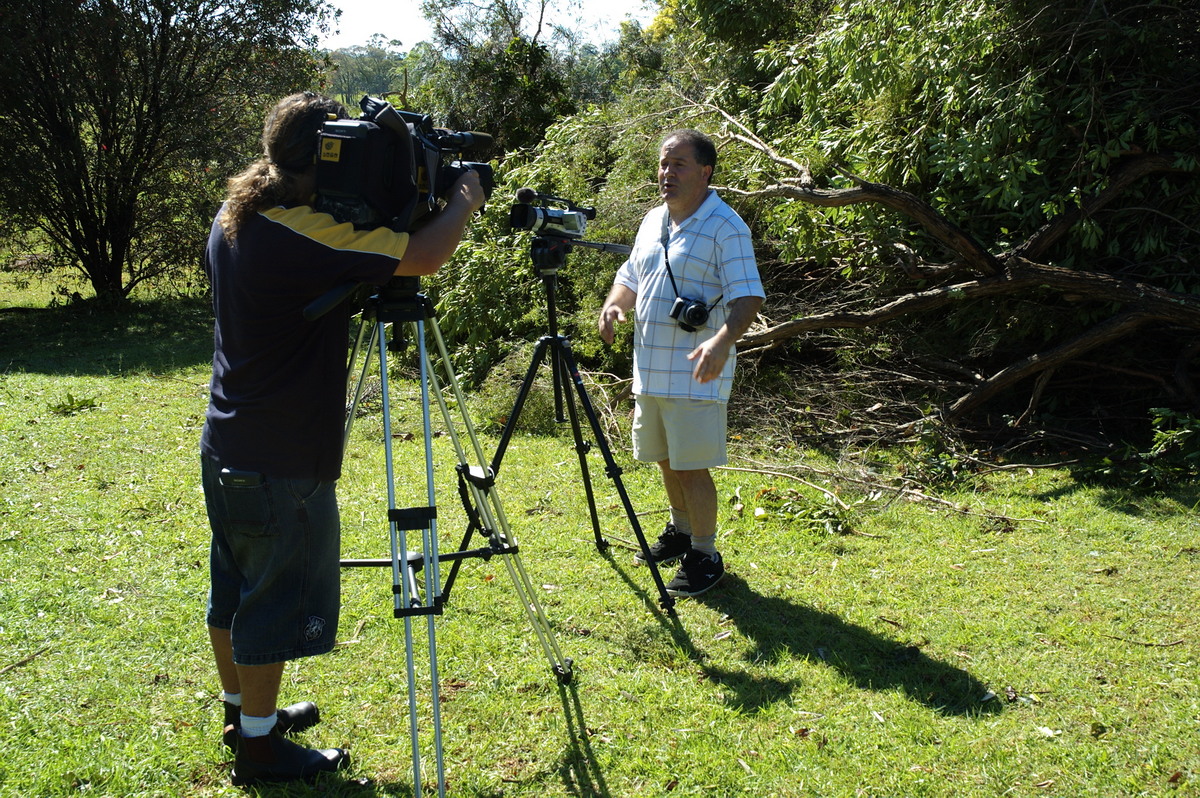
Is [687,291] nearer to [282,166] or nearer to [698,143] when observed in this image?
[698,143]

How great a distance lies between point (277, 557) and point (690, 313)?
2.04 meters

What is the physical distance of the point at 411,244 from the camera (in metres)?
2.49

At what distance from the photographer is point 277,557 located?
2461 mm

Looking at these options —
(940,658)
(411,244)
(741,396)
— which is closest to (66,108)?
(741,396)

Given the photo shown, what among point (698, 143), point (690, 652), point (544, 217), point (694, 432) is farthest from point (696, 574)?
point (698, 143)

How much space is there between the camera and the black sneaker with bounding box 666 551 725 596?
411 centimetres

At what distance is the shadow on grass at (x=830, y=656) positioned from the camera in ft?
10.8

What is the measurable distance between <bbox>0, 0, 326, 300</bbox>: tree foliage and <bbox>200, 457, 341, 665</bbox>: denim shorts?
1108 cm

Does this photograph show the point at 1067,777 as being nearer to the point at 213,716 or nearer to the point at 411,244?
the point at 411,244

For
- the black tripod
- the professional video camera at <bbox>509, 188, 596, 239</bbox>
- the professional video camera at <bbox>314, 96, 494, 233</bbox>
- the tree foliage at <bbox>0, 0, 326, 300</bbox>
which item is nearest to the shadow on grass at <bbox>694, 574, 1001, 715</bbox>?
the black tripod

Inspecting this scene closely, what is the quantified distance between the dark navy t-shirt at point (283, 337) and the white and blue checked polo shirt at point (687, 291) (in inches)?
68.8

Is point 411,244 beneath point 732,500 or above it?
above

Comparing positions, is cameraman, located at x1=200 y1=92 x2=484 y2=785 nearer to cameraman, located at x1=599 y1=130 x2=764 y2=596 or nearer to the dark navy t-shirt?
the dark navy t-shirt

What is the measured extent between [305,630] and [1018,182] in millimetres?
5262
